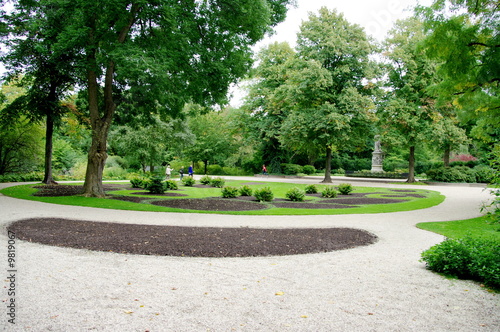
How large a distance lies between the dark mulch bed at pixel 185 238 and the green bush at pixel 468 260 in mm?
1953

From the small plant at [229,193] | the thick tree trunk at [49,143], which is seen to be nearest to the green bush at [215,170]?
the thick tree trunk at [49,143]

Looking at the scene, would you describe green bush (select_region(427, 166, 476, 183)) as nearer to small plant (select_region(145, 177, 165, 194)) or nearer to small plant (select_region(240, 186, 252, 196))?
small plant (select_region(240, 186, 252, 196))

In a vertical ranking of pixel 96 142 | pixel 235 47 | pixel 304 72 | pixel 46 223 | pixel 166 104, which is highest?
pixel 304 72

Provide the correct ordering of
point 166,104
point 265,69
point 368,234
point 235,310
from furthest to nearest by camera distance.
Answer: point 265,69, point 166,104, point 368,234, point 235,310

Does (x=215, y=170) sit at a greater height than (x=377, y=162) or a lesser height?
lesser

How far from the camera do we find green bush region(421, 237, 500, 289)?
4.80 meters

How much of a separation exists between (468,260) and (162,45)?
39.7ft

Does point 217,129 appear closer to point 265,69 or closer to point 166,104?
point 265,69

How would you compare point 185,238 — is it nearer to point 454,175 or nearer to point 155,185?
point 155,185

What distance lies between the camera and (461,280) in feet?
16.6

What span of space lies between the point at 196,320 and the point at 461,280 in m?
3.94

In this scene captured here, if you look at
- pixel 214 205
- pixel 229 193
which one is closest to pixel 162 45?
pixel 214 205

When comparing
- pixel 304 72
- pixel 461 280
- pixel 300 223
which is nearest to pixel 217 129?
pixel 304 72

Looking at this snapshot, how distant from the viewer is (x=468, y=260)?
17.0ft
